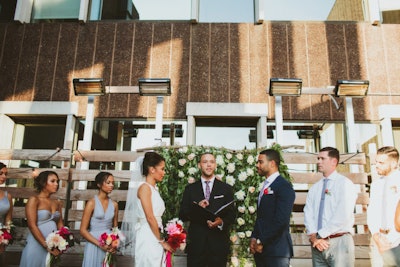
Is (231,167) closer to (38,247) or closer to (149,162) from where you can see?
(149,162)

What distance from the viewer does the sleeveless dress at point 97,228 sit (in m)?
4.00

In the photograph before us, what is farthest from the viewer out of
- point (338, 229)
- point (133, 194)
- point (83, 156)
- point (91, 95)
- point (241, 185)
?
point (91, 95)

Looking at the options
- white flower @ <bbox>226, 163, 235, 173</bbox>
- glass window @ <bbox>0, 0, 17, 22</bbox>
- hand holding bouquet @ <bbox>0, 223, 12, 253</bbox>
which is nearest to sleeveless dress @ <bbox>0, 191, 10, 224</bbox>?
hand holding bouquet @ <bbox>0, 223, 12, 253</bbox>

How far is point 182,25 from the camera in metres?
7.60

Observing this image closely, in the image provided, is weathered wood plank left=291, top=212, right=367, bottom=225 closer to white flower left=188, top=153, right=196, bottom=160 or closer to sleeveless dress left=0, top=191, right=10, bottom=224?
white flower left=188, top=153, right=196, bottom=160

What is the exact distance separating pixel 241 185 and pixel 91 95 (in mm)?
2835

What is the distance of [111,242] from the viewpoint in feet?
12.7

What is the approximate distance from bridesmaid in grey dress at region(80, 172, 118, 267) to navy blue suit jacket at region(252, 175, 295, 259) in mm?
1741

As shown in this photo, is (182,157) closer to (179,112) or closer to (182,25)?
(179,112)

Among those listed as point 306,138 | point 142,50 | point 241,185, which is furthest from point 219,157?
point 142,50

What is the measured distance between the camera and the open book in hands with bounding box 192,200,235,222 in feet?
11.3

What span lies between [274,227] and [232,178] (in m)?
1.33

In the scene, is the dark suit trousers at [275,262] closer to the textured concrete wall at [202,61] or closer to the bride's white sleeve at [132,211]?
the bride's white sleeve at [132,211]

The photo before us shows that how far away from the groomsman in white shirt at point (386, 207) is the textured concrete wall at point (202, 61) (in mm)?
3759
